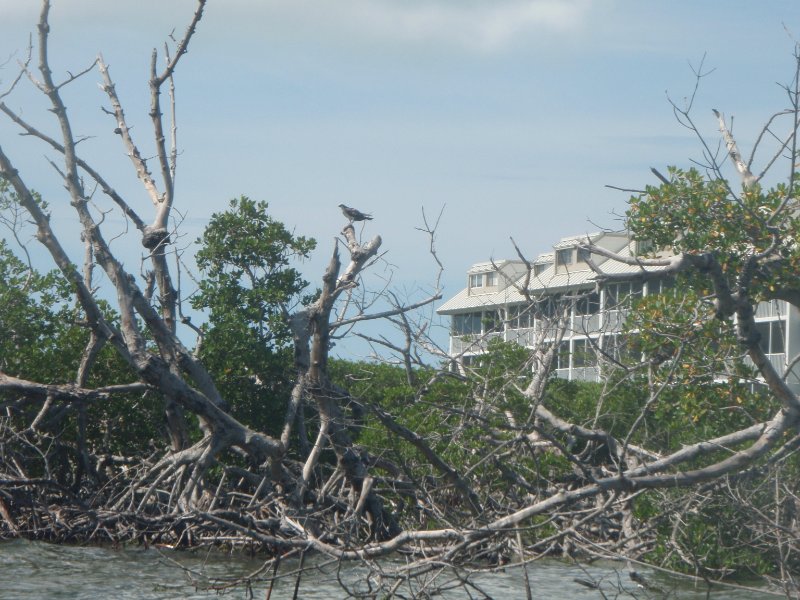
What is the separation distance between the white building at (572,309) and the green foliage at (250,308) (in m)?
2.36

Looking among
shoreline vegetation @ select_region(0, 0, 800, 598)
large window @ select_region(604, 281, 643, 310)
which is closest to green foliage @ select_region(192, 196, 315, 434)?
shoreline vegetation @ select_region(0, 0, 800, 598)

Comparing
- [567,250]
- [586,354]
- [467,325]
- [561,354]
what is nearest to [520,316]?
[561,354]

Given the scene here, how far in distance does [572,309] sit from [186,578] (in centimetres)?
417

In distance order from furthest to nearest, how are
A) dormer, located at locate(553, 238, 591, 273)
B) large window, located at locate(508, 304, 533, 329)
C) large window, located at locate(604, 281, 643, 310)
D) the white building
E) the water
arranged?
the water, large window, located at locate(508, 304, 533, 329), large window, located at locate(604, 281, 643, 310), the white building, dormer, located at locate(553, 238, 591, 273)

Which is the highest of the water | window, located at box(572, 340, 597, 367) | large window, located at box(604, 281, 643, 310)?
large window, located at box(604, 281, 643, 310)

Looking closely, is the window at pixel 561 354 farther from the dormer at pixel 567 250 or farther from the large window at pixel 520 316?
the dormer at pixel 567 250

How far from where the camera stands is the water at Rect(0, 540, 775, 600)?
34.5 feet

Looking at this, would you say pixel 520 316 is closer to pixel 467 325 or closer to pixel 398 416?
pixel 398 416

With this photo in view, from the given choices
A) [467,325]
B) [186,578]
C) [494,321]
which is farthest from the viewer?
[467,325]

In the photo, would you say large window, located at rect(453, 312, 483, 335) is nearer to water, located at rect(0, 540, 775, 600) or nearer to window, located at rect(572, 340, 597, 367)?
window, located at rect(572, 340, 597, 367)

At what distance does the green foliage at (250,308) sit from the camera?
46.4 ft

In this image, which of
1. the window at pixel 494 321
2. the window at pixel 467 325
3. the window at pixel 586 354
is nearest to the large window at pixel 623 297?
the window at pixel 586 354

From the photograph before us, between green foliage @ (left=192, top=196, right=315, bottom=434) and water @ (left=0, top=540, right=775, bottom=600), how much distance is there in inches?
88.2

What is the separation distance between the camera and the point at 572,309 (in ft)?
31.1
